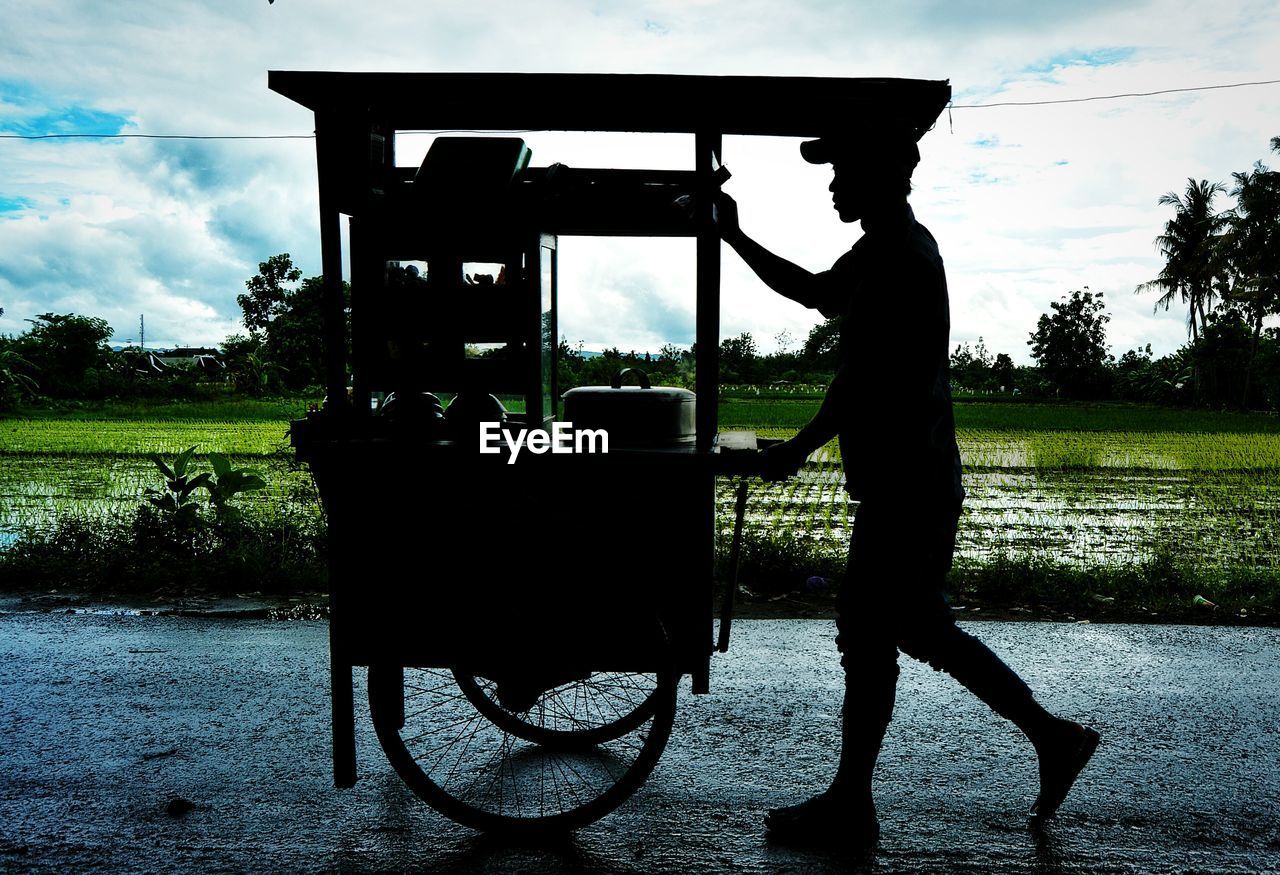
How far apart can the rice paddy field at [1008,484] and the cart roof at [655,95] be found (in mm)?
4595

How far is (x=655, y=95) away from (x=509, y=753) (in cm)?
232

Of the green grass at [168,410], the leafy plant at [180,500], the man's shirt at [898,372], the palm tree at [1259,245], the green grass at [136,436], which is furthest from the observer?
the palm tree at [1259,245]

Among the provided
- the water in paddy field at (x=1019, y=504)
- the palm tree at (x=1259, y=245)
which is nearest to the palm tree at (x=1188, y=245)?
the palm tree at (x=1259, y=245)

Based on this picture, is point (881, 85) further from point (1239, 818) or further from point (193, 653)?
point (193, 653)

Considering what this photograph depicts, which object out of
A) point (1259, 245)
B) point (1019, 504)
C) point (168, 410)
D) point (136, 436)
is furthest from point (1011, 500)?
point (1259, 245)

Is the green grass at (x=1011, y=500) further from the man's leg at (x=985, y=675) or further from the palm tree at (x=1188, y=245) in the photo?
the palm tree at (x=1188, y=245)

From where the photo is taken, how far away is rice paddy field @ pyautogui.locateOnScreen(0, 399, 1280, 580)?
8062 mm

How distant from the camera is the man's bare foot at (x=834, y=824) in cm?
275

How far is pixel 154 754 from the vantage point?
337 cm

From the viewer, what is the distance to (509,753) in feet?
11.3

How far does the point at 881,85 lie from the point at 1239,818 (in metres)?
2.47

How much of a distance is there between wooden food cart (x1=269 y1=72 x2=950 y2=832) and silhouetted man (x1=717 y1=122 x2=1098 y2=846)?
8.6 inches

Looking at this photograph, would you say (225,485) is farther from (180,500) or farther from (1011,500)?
(1011,500)

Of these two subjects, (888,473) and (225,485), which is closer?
(888,473)
